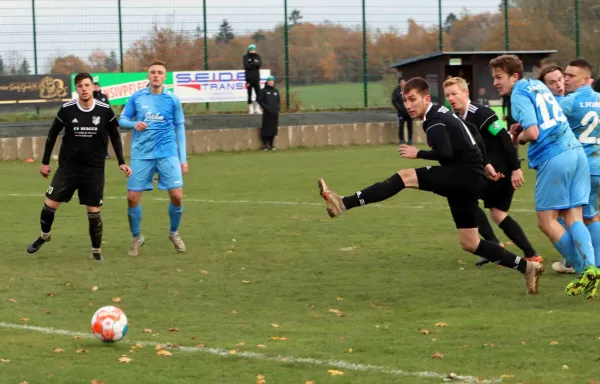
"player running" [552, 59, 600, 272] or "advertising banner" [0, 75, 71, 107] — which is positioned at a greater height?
"advertising banner" [0, 75, 71, 107]

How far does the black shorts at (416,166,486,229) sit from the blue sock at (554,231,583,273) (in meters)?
0.74


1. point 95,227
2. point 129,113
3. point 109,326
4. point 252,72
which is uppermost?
point 252,72

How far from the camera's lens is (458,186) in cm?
815

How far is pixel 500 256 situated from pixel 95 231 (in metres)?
4.42

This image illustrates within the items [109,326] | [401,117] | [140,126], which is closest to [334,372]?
[109,326]

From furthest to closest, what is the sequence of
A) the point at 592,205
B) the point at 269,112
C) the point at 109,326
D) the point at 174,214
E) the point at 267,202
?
the point at 269,112 < the point at 267,202 < the point at 174,214 < the point at 592,205 < the point at 109,326

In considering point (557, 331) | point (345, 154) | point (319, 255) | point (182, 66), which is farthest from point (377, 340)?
point (182, 66)

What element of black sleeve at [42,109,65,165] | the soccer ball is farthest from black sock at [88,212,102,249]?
the soccer ball

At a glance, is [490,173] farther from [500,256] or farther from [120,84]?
[120,84]

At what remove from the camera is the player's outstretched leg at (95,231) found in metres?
10.4

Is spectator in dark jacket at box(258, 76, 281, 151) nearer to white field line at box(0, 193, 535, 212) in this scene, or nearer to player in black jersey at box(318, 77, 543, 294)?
white field line at box(0, 193, 535, 212)

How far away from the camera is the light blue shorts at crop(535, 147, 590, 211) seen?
8117 millimetres

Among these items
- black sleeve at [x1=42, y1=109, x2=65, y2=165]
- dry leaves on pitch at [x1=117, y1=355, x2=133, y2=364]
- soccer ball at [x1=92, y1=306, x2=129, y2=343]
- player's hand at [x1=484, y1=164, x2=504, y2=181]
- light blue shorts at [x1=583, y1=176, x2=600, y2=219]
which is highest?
black sleeve at [x1=42, y1=109, x2=65, y2=165]

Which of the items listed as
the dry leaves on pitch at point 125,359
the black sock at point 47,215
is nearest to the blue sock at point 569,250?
the dry leaves on pitch at point 125,359
